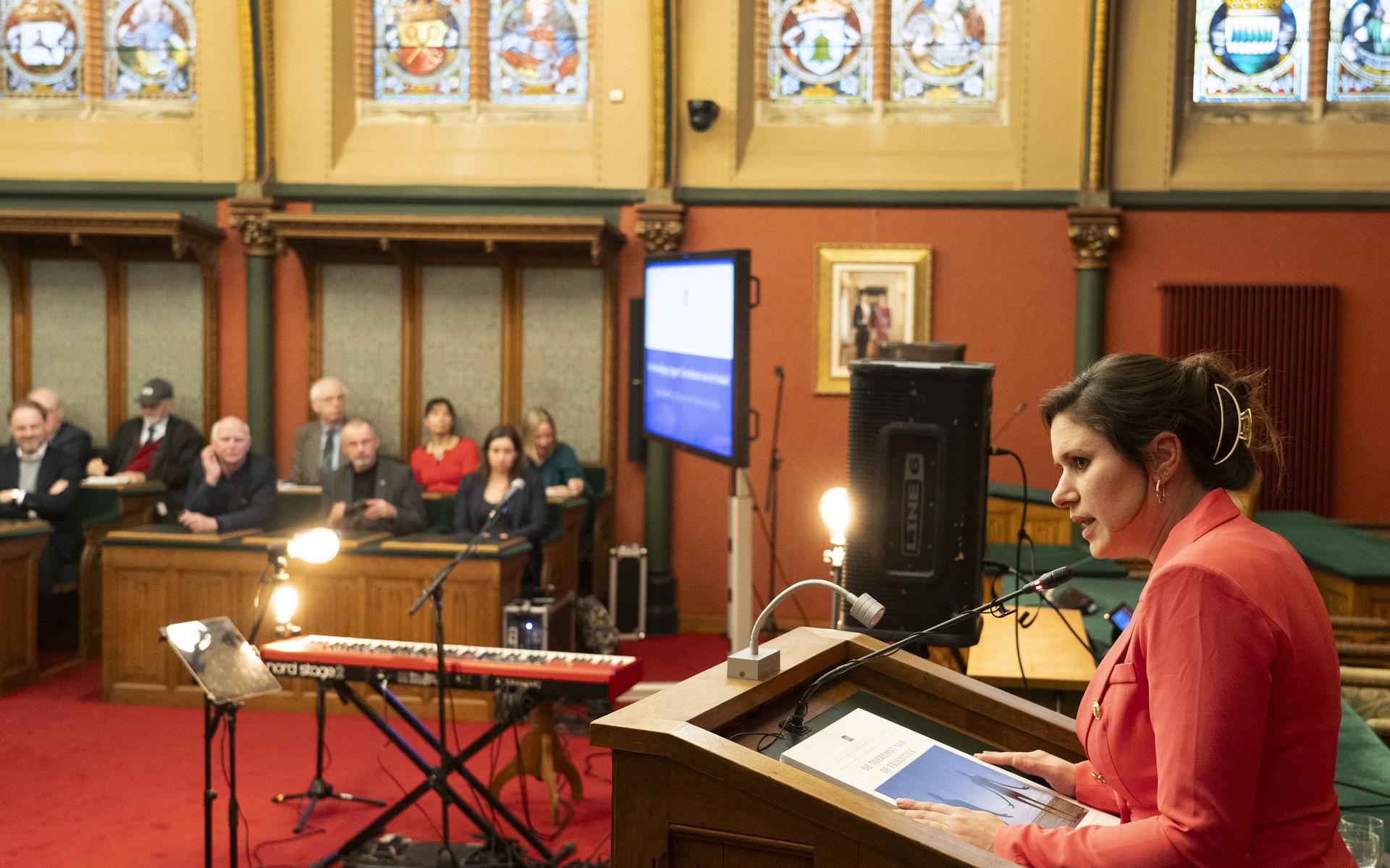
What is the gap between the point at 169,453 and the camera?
8000 millimetres

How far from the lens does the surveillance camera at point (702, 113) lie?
26.3 feet

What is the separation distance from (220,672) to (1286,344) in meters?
7.08

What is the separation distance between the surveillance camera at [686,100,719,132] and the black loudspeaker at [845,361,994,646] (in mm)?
5298

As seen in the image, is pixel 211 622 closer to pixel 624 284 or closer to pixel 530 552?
pixel 530 552

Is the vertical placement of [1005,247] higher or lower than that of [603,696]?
higher

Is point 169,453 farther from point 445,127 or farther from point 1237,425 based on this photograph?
point 1237,425

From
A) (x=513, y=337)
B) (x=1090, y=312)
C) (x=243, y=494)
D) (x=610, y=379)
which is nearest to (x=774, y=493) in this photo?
(x=610, y=379)

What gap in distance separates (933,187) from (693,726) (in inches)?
280

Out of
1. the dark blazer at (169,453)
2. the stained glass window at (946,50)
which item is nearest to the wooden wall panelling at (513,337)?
the dark blazer at (169,453)

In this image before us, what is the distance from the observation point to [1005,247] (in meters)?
8.12

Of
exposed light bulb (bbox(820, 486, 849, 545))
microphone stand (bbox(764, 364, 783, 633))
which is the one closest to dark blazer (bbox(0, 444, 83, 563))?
microphone stand (bbox(764, 364, 783, 633))

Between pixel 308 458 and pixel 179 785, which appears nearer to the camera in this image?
pixel 179 785

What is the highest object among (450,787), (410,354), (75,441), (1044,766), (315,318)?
(315,318)

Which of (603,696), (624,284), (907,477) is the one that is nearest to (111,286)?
(624,284)
